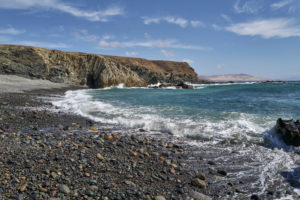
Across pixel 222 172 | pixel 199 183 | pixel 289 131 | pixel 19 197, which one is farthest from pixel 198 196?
pixel 289 131

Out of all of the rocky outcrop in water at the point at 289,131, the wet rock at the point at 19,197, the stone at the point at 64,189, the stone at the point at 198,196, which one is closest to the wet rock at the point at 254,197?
the stone at the point at 198,196

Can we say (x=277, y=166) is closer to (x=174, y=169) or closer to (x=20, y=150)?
(x=174, y=169)

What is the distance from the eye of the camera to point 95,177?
3.45 m

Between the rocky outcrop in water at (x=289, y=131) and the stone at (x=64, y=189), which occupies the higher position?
the rocky outcrop in water at (x=289, y=131)

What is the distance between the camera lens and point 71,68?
46.3m

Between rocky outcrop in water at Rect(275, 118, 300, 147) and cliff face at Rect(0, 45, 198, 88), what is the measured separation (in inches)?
1599

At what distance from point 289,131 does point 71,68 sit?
47.8 metres

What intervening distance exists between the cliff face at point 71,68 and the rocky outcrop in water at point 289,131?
40.6 metres

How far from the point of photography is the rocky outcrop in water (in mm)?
5625

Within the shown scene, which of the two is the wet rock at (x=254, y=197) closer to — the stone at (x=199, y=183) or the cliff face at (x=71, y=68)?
the stone at (x=199, y=183)

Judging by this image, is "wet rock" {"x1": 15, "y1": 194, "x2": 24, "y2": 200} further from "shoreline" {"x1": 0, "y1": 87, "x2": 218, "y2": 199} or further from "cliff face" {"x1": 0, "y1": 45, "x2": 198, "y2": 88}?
"cliff face" {"x1": 0, "y1": 45, "x2": 198, "y2": 88}

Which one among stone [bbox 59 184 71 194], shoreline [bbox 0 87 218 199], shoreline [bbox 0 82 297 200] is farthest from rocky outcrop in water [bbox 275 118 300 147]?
stone [bbox 59 184 71 194]

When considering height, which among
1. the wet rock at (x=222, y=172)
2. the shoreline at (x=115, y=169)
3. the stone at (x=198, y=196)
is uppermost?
the shoreline at (x=115, y=169)

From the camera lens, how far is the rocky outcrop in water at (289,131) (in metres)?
5.62
